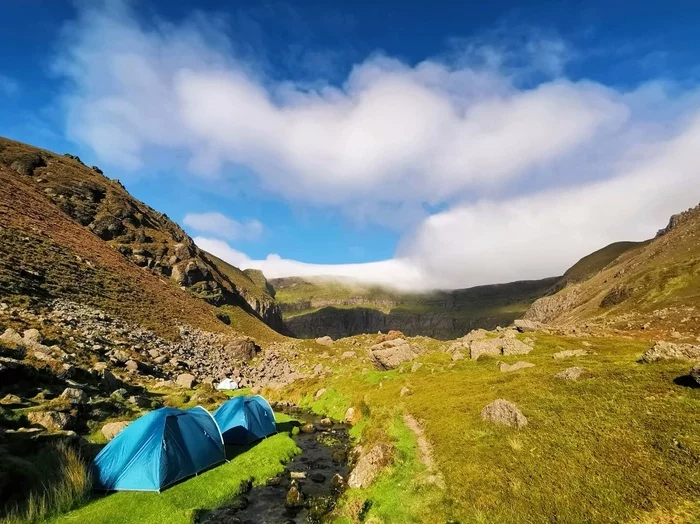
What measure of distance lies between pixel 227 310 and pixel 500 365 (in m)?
118

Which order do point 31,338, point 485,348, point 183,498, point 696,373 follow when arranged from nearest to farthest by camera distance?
point 696,373, point 183,498, point 31,338, point 485,348

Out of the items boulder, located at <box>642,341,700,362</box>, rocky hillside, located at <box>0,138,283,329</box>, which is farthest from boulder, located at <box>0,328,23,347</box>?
rocky hillside, located at <box>0,138,283,329</box>

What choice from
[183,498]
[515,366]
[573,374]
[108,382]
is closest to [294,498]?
[183,498]

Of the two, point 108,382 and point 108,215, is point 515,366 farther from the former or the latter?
point 108,215

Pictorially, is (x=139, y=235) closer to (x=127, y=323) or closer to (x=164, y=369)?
(x=127, y=323)

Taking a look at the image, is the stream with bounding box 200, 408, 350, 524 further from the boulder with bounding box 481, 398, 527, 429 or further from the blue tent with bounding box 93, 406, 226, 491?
the boulder with bounding box 481, 398, 527, 429

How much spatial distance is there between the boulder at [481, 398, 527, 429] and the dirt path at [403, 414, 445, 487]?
3.97 m

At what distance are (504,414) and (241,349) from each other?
75.8 meters

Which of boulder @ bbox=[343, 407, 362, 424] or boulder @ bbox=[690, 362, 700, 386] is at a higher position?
boulder @ bbox=[690, 362, 700, 386]

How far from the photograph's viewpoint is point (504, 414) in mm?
20750

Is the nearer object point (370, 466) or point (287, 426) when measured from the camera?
point (370, 466)

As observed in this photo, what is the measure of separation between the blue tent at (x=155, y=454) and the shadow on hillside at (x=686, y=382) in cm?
2668

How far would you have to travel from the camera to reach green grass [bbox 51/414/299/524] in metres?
15.8

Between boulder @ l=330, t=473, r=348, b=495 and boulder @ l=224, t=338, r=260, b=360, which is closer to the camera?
boulder @ l=330, t=473, r=348, b=495
